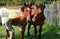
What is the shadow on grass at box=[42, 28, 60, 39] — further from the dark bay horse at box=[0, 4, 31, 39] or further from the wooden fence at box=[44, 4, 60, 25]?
the wooden fence at box=[44, 4, 60, 25]

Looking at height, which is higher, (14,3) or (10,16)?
(10,16)

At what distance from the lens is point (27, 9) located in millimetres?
7297

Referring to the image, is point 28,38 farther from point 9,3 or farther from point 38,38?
point 9,3

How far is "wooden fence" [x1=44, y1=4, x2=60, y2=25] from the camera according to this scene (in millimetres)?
12395

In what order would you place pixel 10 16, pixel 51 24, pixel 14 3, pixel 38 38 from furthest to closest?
1. pixel 14 3
2. pixel 51 24
3. pixel 38 38
4. pixel 10 16

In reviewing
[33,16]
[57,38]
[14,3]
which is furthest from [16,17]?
[14,3]

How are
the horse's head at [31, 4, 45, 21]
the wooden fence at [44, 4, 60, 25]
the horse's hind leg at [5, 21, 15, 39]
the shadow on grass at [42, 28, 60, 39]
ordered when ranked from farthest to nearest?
the wooden fence at [44, 4, 60, 25], the shadow on grass at [42, 28, 60, 39], the horse's head at [31, 4, 45, 21], the horse's hind leg at [5, 21, 15, 39]

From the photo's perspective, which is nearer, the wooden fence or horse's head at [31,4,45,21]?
horse's head at [31,4,45,21]

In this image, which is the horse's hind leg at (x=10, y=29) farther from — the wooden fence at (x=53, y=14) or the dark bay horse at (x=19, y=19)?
the wooden fence at (x=53, y=14)

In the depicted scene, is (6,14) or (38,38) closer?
(6,14)

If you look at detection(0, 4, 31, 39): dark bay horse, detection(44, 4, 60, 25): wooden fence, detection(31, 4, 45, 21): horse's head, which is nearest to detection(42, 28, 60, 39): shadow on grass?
detection(31, 4, 45, 21): horse's head

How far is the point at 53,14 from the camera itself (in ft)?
41.2

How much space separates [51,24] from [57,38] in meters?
3.47

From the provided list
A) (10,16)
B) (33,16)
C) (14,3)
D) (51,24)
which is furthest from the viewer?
(14,3)
